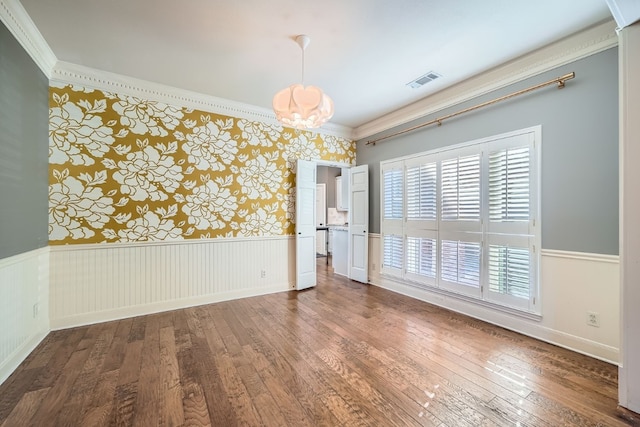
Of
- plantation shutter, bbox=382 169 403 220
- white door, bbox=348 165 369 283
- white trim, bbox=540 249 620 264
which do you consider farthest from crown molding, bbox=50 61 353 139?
white trim, bbox=540 249 620 264

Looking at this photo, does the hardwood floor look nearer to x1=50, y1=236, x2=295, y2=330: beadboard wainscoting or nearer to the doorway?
x1=50, y1=236, x2=295, y2=330: beadboard wainscoting

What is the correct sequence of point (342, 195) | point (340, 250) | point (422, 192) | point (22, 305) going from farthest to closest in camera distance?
point (342, 195)
point (340, 250)
point (422, 192)
point (22, 305)

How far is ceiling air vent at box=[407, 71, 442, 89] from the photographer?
306 cm

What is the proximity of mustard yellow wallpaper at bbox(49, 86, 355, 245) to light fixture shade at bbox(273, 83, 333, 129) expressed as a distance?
1731 millimetres

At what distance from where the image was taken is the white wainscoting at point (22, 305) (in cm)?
203

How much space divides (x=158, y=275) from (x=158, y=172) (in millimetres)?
1286

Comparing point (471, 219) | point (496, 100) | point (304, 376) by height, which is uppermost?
point (496, 100)

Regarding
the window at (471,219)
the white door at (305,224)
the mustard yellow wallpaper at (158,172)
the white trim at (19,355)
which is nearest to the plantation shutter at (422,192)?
the window at (471,219)

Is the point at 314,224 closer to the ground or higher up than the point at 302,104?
closer to the ground

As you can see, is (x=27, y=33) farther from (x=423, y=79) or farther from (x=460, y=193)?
(x=460, y=193)

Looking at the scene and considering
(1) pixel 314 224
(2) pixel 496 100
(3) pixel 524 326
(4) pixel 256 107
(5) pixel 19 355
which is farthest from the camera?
(1) pixel 314 224

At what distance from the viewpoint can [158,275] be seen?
3359 mm

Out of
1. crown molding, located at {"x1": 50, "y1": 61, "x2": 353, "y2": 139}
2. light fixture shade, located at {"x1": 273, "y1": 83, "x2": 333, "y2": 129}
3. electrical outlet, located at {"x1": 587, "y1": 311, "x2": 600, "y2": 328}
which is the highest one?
crown molding, located at {"x1": 50, "y1": 61, "x2": 353, "y2": 139}

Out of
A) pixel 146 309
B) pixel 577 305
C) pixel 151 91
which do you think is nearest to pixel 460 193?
pixel 577 305
